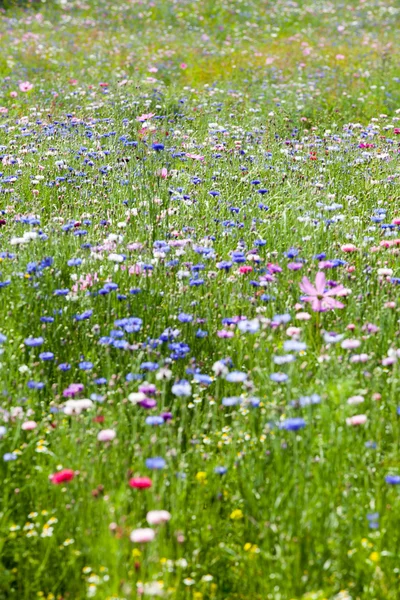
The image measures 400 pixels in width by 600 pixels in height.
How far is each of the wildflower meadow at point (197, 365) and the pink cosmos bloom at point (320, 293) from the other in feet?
0.04

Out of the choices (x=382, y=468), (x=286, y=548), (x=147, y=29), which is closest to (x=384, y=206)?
(x=382, y=468)

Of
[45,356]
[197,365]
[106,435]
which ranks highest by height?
[106,435]

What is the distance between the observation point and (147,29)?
14.5 m

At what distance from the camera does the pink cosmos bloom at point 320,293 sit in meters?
3.08

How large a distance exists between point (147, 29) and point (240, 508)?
1356cm

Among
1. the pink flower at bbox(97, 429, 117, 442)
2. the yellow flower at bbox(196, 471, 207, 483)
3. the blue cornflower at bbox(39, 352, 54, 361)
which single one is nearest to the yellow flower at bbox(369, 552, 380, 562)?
the yellow flower at bbox(196, 471, 207, 483)

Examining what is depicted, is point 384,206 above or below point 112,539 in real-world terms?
below

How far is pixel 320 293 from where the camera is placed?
3141 millimetres

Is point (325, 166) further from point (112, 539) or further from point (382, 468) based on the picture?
point (112, 539)

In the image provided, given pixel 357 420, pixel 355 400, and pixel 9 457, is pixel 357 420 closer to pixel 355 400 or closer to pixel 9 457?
pixel 355 400

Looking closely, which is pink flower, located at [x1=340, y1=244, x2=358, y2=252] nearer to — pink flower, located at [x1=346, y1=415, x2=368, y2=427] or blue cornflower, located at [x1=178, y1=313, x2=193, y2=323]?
blue cornflower, located at [x1=178, y1=313, x2=193, y2=323]

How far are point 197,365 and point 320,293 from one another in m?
0.62

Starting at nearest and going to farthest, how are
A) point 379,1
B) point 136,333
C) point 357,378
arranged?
point 357,378, point 136,333, point 379,1

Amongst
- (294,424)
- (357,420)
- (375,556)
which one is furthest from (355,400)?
(375,556)
